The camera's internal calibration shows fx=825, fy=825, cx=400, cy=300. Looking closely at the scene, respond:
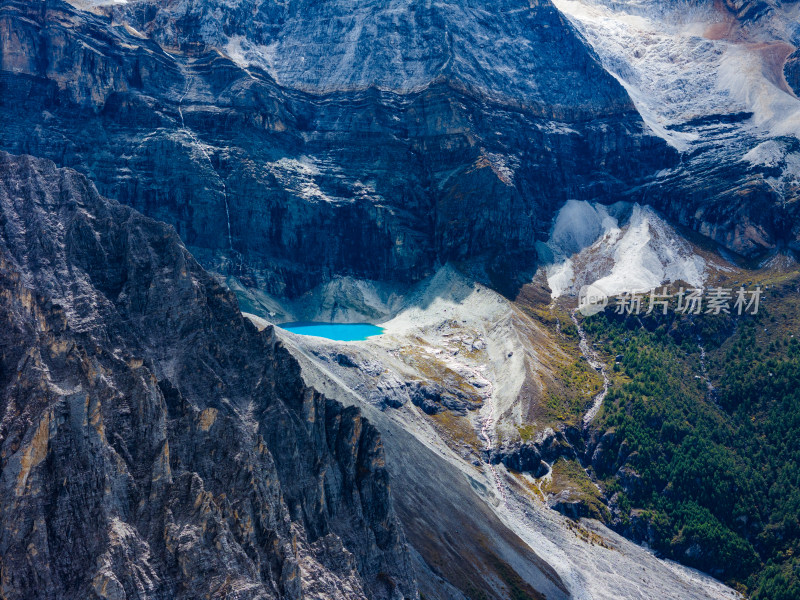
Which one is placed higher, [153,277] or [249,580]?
[153,277]

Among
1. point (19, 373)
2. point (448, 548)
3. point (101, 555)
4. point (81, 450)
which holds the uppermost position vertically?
point (19, 373)

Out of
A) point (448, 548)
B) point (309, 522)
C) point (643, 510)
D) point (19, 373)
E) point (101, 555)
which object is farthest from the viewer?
point (643, 510)

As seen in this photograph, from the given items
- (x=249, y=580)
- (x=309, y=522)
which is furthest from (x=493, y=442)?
(x=249, y=580)

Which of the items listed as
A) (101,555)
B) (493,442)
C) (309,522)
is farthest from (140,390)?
(493,442)

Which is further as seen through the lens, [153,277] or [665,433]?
[665,433]

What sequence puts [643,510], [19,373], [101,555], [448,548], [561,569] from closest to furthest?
1. [101,555]
2. [19,373]
3. [448,548]
4. [561,569]
5. [643,510]

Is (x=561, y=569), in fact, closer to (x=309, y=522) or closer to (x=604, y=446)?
(x=604, y=446)

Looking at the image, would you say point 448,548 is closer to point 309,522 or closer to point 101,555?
point 309,522
